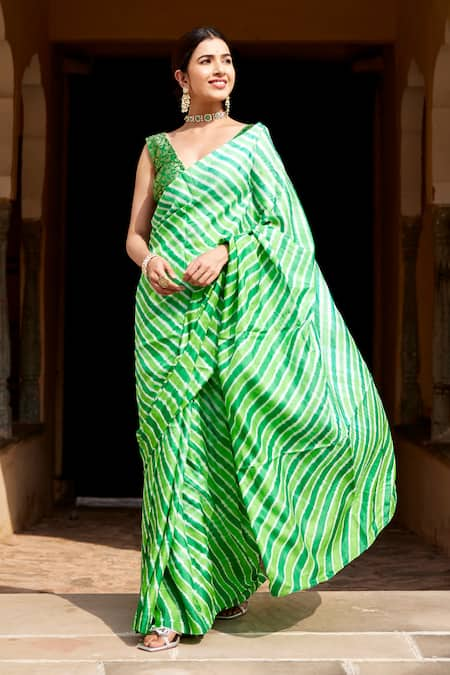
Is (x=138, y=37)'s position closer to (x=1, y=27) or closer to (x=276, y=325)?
(x=1, y=27)

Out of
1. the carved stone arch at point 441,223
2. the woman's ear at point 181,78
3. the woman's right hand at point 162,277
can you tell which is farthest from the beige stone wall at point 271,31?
the woman's right hand at point 162,277

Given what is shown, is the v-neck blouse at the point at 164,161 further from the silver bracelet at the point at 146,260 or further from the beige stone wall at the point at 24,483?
the beige stone wall at the point at 24,483

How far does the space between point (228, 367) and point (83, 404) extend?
853cm

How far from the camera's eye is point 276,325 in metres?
3.48

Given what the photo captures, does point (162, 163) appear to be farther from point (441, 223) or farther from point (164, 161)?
point (441, 223)

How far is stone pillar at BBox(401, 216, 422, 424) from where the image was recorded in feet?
29.1

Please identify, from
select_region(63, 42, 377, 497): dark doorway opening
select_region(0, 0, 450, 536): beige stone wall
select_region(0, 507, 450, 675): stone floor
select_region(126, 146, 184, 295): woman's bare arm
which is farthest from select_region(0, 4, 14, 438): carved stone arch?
select_region(126, 146, 184, 295): woman's bare arm

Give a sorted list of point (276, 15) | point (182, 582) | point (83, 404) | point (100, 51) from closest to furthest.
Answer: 1. point (182, 582)
2. point (276, 15)
3. point (100, 51)
4. point (83, 404)

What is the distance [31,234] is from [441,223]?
2838 millimetres

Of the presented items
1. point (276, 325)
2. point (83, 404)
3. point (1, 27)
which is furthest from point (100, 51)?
point (276, 325)

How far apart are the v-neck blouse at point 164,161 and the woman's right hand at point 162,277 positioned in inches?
9.3

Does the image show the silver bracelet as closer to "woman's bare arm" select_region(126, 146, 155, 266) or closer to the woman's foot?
"woman's bare arm" select_region(126, 146, 155, 266)

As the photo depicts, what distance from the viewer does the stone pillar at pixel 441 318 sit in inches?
303

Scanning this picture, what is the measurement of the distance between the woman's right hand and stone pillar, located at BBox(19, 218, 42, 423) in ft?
18.4
